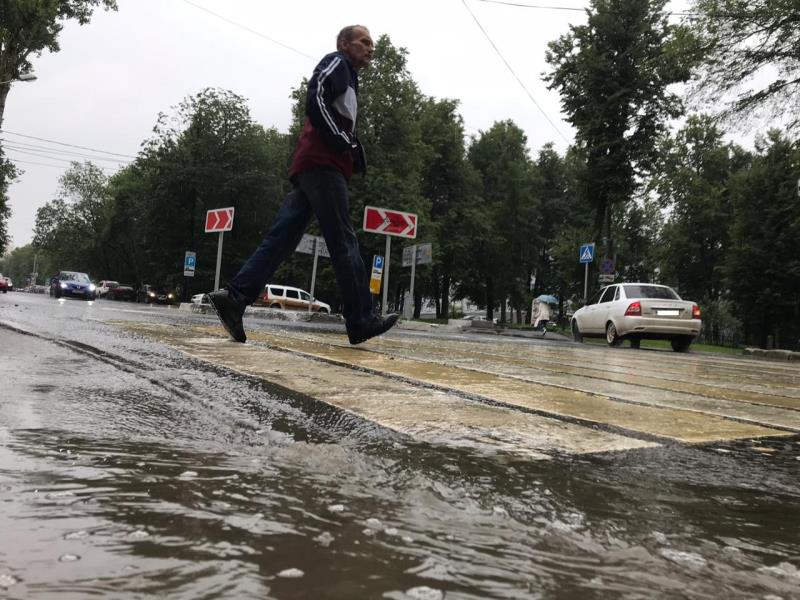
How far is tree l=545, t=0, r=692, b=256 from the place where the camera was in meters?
25.7

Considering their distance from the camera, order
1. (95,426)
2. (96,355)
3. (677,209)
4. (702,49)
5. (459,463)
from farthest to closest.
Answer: (677,209) < (702,49) < (96,355) < (95,426) < (459,463)

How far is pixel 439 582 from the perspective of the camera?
3.60ft

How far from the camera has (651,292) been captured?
50.8 ft

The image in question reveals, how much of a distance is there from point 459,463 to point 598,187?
2650 centimetres

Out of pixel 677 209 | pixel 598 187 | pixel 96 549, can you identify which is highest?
pixel 677 209

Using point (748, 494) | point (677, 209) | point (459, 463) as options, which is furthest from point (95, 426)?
point (677, 209)

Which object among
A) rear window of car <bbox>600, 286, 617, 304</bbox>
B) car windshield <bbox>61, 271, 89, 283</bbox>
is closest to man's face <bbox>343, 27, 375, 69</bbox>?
rear window of car <bbox>600, 286, 617, 304</bbox>

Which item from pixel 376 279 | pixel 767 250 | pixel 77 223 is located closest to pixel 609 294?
pixel 376 279

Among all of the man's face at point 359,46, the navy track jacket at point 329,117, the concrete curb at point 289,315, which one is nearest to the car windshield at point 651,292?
the concrete curb at point 289,315

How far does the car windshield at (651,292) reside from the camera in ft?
50.2

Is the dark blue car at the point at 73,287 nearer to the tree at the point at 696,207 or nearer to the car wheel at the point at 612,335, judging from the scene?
the car wheel at the point at 612,335

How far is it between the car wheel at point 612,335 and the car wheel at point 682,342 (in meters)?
1.27

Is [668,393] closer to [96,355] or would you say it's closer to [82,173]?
[96,355]

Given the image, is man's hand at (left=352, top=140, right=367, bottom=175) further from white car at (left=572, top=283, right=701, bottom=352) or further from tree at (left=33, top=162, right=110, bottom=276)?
tree at (left=33, top=162, right=110, bottom=276)
